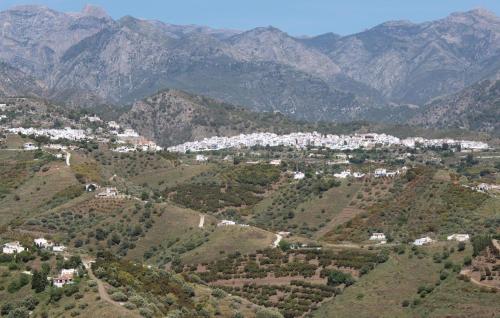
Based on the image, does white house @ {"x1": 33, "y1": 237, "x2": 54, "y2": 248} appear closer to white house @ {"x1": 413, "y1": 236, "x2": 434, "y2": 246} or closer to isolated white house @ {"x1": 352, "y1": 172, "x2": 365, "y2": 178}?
white house @ {"x1": 413, "y1": 236, "x2": 434, "y2": 246}

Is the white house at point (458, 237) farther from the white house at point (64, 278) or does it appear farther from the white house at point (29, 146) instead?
the white house at point (29, 146)

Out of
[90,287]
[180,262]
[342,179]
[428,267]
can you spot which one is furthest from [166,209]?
[90,287]

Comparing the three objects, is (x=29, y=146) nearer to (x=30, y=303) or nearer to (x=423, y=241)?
(x=423, y=241)

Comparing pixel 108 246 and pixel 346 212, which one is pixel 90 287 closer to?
pixel 108 246

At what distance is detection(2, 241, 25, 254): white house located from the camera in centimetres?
8688

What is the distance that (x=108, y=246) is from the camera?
406 ft

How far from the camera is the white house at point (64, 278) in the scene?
71.4m

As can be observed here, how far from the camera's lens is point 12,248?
293 feet

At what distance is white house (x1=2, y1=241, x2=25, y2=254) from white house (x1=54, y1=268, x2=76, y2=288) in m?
13.6

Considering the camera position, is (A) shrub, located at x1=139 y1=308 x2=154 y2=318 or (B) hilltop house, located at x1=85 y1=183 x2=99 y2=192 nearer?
(A) shrub, located at x1=139 y1=308 x2=154 y2=318

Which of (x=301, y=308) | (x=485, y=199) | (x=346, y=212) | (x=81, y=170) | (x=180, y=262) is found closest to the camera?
(x=301, y=308)

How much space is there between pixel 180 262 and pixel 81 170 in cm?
5458

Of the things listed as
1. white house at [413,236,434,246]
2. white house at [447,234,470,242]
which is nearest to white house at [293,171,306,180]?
white house at [413,236,434,246]

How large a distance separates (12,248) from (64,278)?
19.2m
